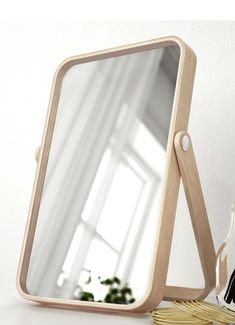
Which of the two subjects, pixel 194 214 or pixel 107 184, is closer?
pixel 194 214

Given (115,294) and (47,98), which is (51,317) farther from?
(47,98)

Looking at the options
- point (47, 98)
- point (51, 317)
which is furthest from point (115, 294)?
point (47, 98)

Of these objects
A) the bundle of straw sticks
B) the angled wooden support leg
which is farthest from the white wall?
the bundle of straw sticks

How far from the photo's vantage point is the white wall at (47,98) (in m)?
1.71

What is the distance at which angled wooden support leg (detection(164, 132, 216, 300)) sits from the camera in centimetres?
133

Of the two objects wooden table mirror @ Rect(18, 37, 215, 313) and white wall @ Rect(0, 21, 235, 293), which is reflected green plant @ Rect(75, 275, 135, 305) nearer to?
wooden table mirror @ Rect(18, 37, 215, 313)

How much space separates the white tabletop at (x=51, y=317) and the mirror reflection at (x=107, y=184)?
0.05 m

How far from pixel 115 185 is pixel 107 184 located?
0.07 feet

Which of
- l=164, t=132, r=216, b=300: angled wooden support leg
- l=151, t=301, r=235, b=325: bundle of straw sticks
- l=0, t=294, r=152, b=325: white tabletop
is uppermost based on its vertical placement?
l=164, t=132, r=216, b=300: angled wooden support leg

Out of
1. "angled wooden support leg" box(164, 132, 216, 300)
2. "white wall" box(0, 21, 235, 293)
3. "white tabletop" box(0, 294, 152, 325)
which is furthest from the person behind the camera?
"white wall" box(0, 21, 235, 293)

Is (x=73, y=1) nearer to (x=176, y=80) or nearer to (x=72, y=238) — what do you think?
(x=176, y=80)

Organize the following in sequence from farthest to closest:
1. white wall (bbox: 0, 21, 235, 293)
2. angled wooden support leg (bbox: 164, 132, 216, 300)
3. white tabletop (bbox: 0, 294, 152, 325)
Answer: white wall (bbox: 0, 21, 235, 293), angled wooden support leg (bbox: 164, 132, 216, 300), white tabletop (bbox: 0, 294, 152, 325)

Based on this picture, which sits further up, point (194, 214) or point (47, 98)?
point (47, 98)

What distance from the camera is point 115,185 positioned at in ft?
4.76
